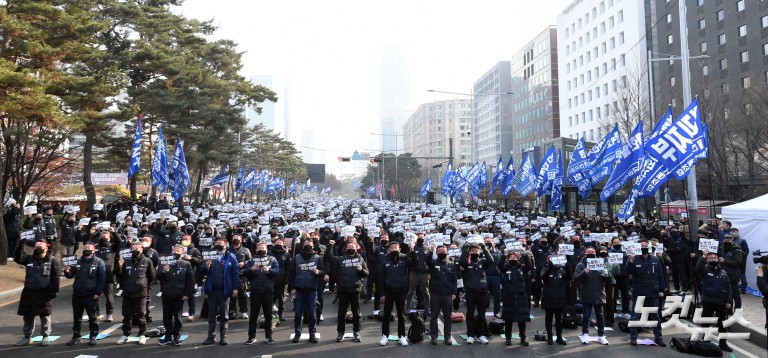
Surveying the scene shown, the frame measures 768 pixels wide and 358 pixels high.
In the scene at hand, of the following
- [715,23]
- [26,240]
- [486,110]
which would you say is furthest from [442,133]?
[26,240]

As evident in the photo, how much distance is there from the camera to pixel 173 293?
32.9 ft

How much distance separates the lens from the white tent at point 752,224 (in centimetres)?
1499

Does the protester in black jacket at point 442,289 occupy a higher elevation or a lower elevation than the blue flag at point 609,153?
lower

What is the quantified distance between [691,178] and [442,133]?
497 feet

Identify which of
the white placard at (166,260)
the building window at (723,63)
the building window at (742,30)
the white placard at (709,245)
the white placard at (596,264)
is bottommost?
the white placard at (596,264)

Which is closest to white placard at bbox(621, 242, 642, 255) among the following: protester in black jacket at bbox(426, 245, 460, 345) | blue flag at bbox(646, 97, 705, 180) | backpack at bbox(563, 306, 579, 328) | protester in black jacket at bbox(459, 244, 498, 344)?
backpack at bbox(563, 306, 579, 328)

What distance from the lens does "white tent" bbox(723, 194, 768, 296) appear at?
49.2 ft

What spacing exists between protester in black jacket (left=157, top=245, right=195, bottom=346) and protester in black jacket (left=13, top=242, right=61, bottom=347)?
2.12m

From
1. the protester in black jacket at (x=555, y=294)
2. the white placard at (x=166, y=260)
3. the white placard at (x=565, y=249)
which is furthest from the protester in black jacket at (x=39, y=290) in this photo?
the white placard at (x=565, y=249)

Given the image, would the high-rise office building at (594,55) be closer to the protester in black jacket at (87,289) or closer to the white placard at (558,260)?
the white placard at (558,260)

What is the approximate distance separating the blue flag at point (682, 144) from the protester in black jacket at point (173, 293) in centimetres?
1235

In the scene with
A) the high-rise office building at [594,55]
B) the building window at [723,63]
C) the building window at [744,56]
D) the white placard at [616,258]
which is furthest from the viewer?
the high-rise office building at [594,55]

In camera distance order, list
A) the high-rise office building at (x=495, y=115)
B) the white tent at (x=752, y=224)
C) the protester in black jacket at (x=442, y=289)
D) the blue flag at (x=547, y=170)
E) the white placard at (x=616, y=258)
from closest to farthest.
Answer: the protester in black jacket at (x=442, y=289) → the white placard at (x=616, y=258) → the white tent at (x=752, y=224) → the blue flag at (x=547, y=170) → the high-rise office building at (x=495, y=115)

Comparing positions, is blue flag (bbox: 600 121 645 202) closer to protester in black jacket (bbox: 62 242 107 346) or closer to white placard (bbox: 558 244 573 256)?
white placard (bbox: 558 244 573 256)
